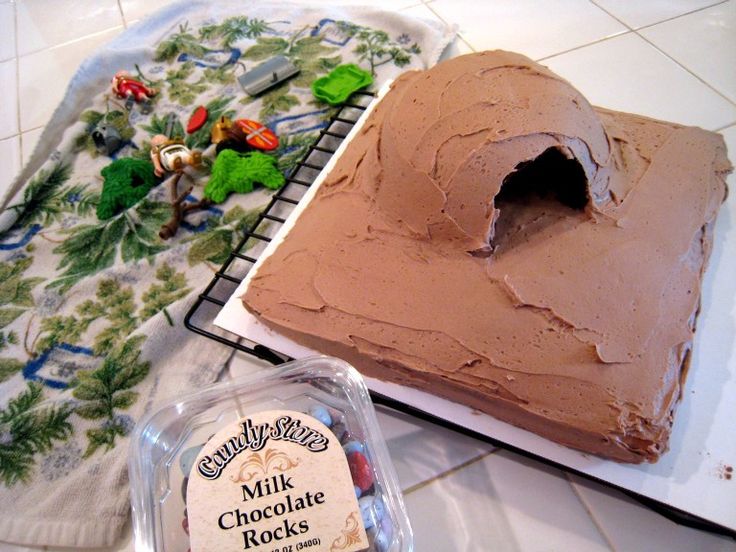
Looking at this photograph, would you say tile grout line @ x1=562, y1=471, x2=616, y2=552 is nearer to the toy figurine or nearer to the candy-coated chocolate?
the candy-coated chocolate

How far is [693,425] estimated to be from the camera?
74cm

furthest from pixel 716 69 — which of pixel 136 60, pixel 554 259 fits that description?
pixel 136 60

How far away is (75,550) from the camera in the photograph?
0.80 metres

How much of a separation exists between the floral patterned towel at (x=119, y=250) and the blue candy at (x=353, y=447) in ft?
0.94

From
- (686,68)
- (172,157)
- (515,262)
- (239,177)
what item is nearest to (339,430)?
(515,262)

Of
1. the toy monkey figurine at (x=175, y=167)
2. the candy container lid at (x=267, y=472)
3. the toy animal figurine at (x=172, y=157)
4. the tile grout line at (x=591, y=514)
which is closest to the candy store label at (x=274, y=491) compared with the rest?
the candy container lid at (x=267, y=472)

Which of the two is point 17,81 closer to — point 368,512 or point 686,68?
point 368,512

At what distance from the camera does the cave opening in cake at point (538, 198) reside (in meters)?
0.80

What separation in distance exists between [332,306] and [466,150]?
30cm

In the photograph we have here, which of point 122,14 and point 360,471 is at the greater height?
point 122,14

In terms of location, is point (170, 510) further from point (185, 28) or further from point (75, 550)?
point (185, 28)

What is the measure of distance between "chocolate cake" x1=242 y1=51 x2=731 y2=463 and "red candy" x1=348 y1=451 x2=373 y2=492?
157mm

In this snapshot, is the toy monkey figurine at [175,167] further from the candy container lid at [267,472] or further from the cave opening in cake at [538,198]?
the cave opening in cake at [538,198]

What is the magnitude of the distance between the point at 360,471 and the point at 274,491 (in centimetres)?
10
